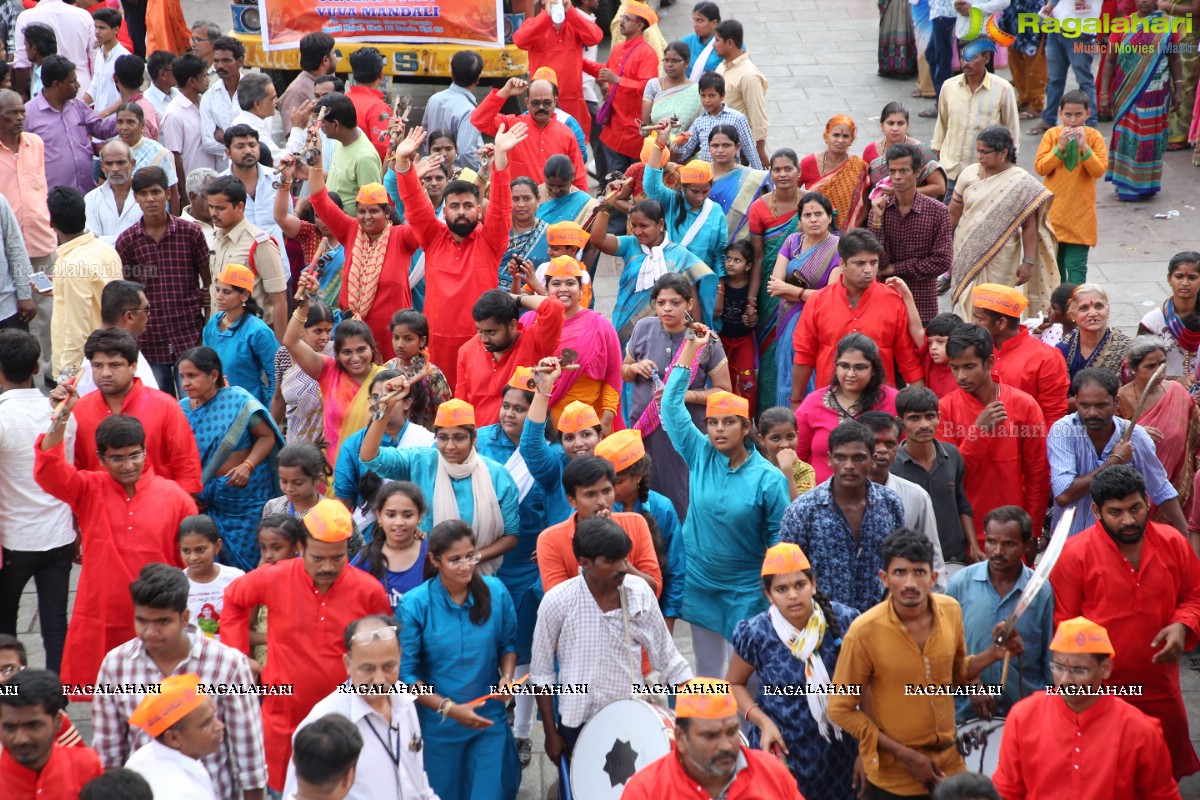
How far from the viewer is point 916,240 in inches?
336

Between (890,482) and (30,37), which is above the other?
(30,37)

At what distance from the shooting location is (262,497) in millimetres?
6984

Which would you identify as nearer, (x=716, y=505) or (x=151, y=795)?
(x=151, y=795)

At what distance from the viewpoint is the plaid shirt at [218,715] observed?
16.3ft

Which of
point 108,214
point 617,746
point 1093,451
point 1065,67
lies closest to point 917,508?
point 1093,451

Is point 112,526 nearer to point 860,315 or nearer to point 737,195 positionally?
point 860,315

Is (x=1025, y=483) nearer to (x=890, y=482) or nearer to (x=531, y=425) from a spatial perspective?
(x=890, y=482)

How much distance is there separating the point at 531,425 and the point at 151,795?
2.55 m

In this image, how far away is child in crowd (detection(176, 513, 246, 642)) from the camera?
19.5ft

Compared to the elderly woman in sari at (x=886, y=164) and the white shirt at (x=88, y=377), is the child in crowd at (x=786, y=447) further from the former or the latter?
the white shirt at (x=88, y=377)

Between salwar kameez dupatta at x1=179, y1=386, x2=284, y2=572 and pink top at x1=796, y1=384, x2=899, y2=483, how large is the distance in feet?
8.46

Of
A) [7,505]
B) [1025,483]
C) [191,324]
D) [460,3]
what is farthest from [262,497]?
[460,3]

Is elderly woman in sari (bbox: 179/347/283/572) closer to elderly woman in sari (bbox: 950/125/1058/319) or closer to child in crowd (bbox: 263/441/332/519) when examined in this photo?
child in crowd (bbox: 263/441/332/519)

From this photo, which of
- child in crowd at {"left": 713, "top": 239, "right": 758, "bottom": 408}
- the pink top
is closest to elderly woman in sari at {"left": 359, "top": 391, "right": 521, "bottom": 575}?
the pink top
